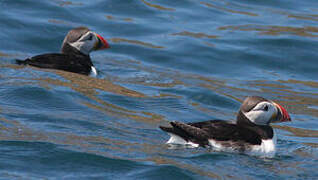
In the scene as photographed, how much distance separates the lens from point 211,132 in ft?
21.8

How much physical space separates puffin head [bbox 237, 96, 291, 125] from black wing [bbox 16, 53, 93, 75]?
9.83 ft

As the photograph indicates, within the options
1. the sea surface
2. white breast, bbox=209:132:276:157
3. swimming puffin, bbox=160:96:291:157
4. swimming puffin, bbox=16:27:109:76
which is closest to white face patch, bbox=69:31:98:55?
swimming puffin, bbox=16:27:109:76

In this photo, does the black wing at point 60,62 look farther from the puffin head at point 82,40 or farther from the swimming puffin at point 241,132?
the swimming puffin at point 241,132

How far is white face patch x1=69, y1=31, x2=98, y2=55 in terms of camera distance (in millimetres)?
10344

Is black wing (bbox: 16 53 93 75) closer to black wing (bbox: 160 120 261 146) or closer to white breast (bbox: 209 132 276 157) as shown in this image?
black wing (bbox: 160 120 261 146)

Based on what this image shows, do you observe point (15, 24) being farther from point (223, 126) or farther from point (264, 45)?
point (223, 126)

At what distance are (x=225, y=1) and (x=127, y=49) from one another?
3.75 metres

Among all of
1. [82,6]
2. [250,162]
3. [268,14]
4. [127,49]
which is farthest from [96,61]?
[250,162]

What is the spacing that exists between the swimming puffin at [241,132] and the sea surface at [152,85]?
0.32 feet

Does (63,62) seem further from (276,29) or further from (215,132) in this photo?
(276,29)

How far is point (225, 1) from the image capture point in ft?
49.0

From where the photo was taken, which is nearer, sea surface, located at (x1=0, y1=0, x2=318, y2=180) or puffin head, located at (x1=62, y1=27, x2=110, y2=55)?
sea surface, located at (x1=0, y1=0, x2=318, y2=180)

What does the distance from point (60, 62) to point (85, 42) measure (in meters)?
1.12

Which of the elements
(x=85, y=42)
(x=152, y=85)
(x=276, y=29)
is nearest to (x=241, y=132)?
(x=152, y=85)
